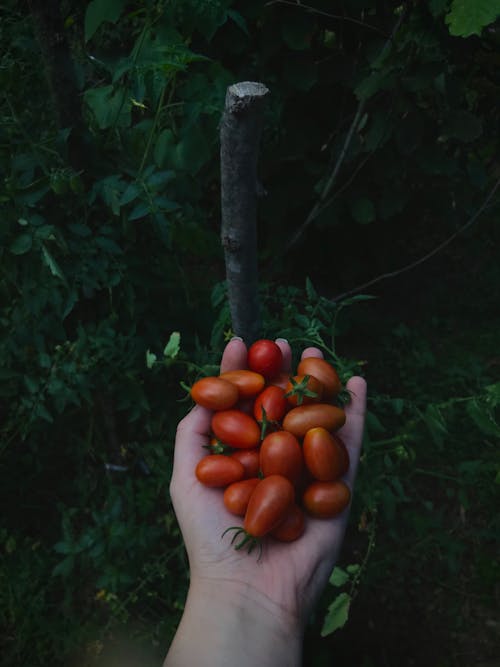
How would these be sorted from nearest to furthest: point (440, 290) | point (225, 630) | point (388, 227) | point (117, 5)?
point (225, 630) < point (117, 5) < point (388, 227) < point (440, 290)

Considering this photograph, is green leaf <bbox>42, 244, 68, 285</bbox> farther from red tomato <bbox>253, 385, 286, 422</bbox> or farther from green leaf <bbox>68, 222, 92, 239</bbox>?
red tomato <bbox>253, 385, 286, 422</bbox>

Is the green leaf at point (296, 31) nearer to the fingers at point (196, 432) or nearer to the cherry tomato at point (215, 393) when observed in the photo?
the fingers at point (196, 432)

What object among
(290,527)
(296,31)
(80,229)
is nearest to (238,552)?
(290,527)

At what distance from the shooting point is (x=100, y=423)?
8.71 ft

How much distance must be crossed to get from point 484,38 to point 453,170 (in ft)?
1.63

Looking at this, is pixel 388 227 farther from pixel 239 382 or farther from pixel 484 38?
pixel 239 382

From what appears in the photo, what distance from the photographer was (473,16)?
1.51 metres

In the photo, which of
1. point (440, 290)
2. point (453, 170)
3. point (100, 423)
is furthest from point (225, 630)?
point (440, 290)

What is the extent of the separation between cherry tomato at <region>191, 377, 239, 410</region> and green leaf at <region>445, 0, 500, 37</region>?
42.3 inches

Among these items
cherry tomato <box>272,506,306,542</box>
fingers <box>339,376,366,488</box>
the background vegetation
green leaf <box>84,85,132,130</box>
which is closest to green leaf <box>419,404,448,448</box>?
the background vegetation

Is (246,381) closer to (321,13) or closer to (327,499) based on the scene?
(327,499)

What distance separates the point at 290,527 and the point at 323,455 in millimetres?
198

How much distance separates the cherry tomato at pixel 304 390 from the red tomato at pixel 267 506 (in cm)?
23

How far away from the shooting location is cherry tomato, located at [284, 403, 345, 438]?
1.63 meters
